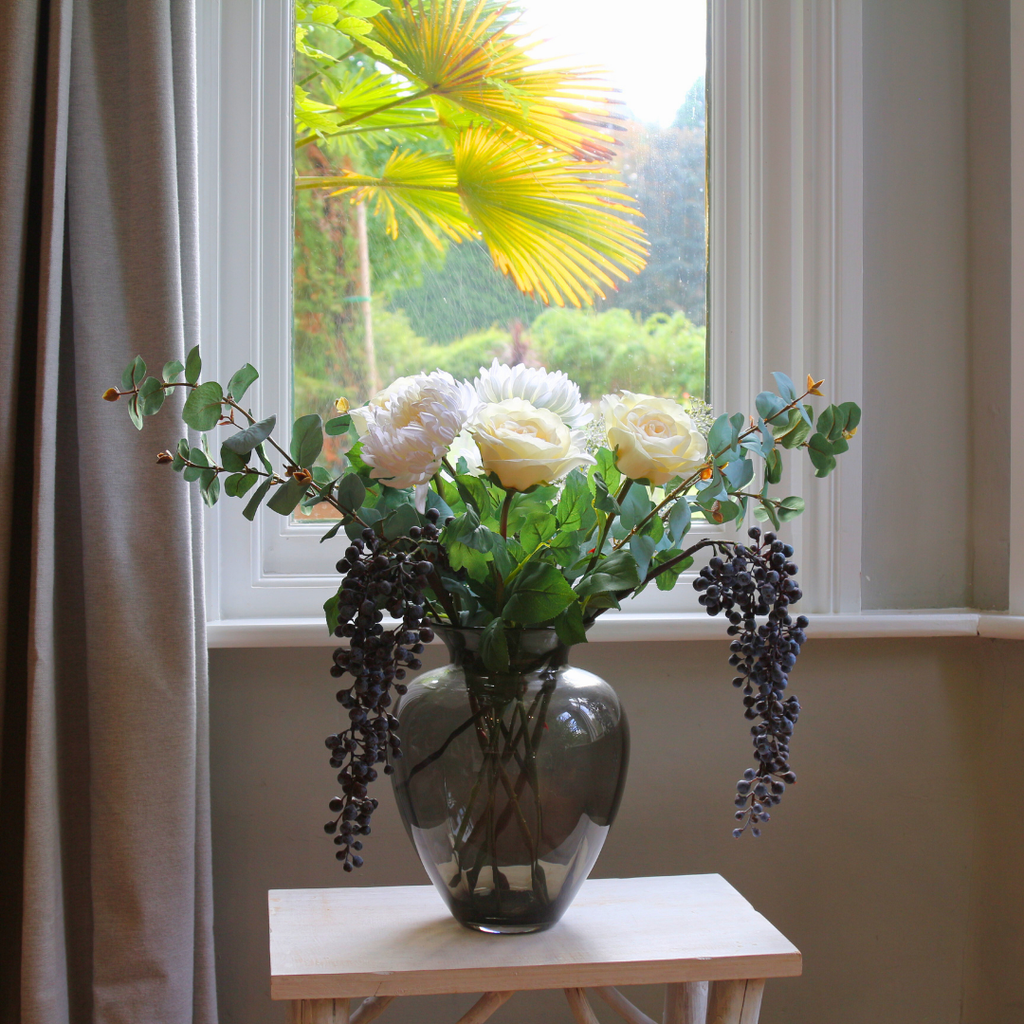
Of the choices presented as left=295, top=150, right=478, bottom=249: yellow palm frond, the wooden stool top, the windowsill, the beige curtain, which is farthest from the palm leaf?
the wooden stool top

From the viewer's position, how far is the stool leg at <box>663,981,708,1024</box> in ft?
3.34

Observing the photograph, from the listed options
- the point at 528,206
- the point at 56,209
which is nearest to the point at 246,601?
the point at 56,209

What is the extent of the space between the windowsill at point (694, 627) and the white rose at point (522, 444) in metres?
0.51

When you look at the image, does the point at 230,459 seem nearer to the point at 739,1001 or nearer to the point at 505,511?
the point at 505,511

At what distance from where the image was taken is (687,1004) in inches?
40.2

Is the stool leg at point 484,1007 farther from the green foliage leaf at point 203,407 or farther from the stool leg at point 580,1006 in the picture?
the green foliage leaf at point 203,407

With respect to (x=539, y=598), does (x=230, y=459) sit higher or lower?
higher

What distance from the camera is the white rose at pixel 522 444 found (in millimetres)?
733

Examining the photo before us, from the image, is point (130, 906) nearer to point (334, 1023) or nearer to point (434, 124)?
point (334, 1023)

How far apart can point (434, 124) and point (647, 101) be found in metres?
0.35

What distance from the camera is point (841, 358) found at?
4.42ft

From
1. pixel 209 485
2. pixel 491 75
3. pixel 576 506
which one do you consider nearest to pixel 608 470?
pixel 576 506

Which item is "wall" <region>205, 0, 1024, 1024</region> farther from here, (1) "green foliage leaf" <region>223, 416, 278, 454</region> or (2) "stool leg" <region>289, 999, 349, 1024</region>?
(1) "green foliage leaf" <region>223, 416, 278, 454</region>

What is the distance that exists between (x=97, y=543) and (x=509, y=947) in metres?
0.65
